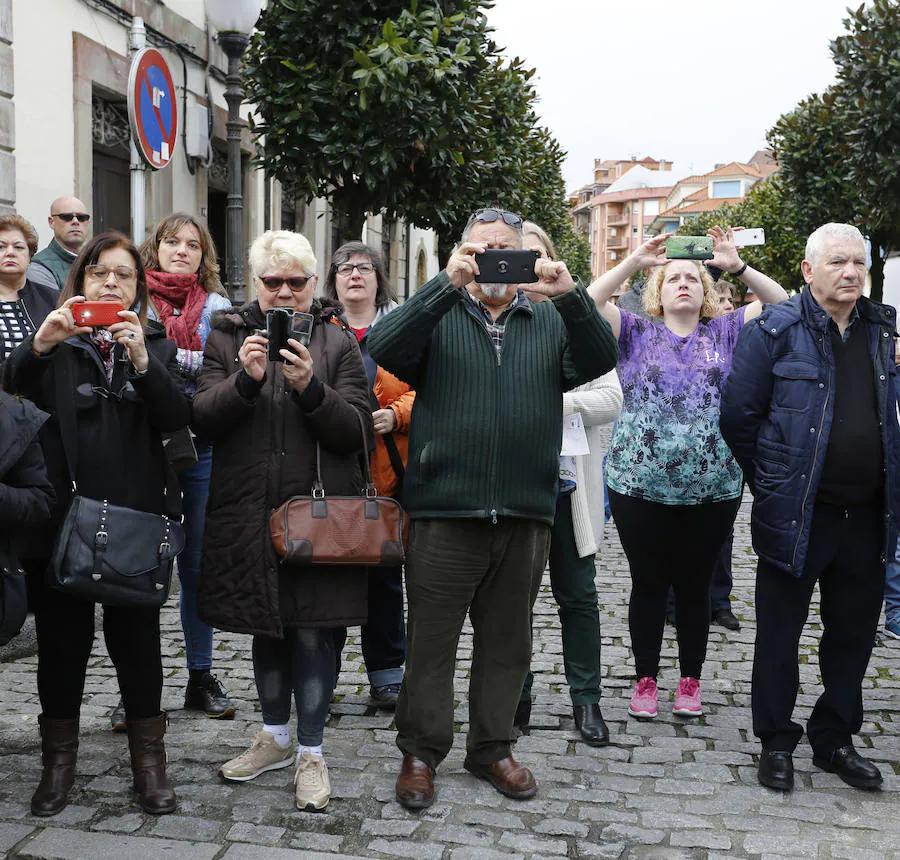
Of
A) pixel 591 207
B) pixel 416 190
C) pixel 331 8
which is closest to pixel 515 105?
pixel 416 190

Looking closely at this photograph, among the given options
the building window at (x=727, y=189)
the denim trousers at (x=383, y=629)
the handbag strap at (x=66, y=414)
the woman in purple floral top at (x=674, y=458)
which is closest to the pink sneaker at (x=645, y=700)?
the woman in purple floral top at (x=674, y=458)

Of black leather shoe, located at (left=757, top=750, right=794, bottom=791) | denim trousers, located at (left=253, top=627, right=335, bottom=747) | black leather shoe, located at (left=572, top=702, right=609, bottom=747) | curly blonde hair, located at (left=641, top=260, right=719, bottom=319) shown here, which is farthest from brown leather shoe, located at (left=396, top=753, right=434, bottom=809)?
curly blonde hair, located at (left=641, top=260, right=719, bottom=319)

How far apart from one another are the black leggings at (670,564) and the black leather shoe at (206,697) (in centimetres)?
189

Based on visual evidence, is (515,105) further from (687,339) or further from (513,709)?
(513,709)

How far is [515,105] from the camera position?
20125 millimetres

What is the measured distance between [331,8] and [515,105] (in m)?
9.02

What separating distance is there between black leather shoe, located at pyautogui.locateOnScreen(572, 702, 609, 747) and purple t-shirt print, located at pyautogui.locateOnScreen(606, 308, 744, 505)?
37.3 inches

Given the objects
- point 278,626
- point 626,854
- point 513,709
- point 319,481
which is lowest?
point 626,854

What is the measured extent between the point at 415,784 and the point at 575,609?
1.13m

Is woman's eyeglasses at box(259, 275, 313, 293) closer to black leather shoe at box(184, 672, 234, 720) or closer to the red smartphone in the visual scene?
the red smartphone

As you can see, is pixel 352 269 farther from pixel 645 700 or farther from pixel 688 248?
pixel 645 700

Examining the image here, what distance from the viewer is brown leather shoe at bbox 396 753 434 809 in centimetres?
410

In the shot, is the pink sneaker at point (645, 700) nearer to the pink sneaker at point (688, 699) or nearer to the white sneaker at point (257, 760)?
the pink sneaker at point (688, 699)

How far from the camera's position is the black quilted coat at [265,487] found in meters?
4.05
